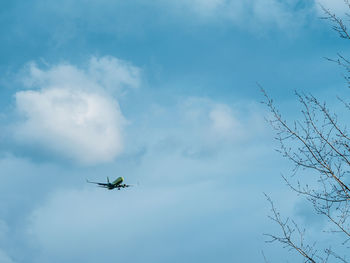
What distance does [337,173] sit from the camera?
705cm

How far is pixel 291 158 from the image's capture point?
7.68 m

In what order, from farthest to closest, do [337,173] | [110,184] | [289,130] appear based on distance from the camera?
Answer: [110,184], [289,130], [337,173]

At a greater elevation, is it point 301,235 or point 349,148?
point 349,148

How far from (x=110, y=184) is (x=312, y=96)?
58781mm

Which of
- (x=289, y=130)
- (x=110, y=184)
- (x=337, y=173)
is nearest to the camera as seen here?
(x=337, y=173)

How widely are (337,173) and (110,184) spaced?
59.1m

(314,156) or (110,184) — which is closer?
(314,156)

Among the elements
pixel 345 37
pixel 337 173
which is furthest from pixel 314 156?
pixel 345 37

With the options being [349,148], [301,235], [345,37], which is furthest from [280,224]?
[345,37]

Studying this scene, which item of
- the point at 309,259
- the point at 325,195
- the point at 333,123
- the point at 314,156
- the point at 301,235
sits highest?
the point at 333,123

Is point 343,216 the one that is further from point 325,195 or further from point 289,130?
point 289,130

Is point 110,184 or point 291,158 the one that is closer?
point 291,158

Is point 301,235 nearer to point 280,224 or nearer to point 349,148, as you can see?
point 280,224

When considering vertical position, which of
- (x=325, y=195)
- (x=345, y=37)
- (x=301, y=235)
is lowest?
(x=301, y=235)
